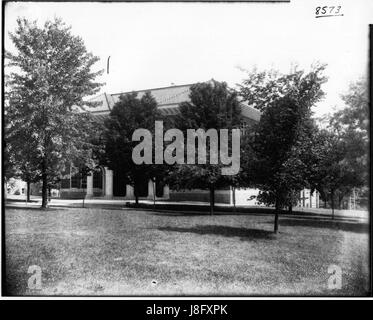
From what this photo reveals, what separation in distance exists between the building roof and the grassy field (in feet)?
10.8

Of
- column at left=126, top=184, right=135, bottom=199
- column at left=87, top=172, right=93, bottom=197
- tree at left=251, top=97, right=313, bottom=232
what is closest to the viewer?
tree at left=251, top=97, right=313, bottom=232

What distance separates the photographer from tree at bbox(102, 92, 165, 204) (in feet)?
33.5

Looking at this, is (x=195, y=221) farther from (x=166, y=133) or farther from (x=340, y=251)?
(x=340, y=251)

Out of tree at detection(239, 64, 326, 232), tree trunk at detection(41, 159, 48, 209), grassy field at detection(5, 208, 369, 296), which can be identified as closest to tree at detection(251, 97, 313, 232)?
tree at detection(239, 64, 326, 232)

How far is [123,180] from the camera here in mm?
11664

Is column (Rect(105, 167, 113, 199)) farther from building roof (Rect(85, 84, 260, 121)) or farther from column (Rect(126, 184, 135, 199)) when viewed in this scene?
building roof (Rect(85, 84, 260, 121))

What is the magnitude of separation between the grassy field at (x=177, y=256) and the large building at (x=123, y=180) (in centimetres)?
86

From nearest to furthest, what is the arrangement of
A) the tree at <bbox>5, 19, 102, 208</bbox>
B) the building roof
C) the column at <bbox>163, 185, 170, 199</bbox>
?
the tree at <bbox>5, 19, 102, 208</bbox> < the building roof < the column at <bbox>163, 185, 170, 199</bbox>

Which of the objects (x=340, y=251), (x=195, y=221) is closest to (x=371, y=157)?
(x=340, y=251)

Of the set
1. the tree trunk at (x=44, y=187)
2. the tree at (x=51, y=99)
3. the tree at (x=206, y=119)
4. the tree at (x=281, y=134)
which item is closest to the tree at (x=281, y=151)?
the tree at (x=281, y=134)

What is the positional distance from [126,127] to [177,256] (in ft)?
14.6

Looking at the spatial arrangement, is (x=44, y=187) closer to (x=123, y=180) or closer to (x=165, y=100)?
(x=123, y=180)

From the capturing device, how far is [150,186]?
46.0 ft
